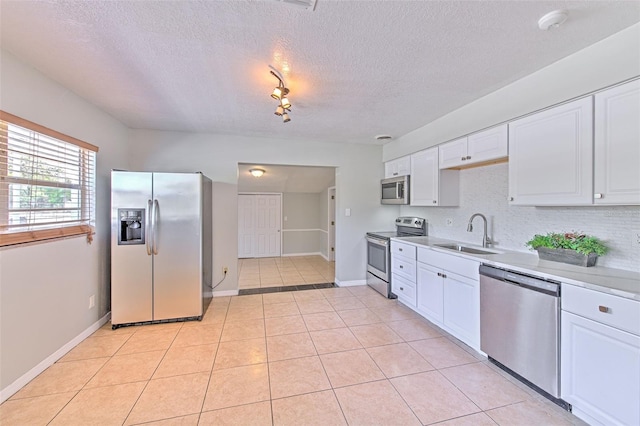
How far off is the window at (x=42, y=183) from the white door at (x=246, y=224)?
4.04m

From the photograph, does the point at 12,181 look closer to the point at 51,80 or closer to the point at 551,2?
the point at 51,80

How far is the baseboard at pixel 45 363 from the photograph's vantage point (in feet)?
5.96

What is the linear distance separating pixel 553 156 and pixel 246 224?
20.1 ft

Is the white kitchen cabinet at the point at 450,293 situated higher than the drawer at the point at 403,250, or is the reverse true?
the drawer at the point at 403,250

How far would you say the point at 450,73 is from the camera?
2.10 meters

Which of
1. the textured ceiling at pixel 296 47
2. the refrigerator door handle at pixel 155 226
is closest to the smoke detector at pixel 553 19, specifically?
the textured ceiling at pixel 296 47

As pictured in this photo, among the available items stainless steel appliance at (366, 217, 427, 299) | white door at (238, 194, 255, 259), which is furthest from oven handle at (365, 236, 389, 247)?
white door at (238, 194, 255, 259)

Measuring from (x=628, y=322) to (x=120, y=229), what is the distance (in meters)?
4.12

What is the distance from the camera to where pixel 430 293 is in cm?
296

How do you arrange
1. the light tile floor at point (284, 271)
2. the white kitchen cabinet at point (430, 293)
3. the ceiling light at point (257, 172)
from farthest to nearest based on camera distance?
1. the ceiling light at point (257, 172)
2. the light tile floor at point (284, 271)
3. the white kitchen cabinet at point (430, 293)

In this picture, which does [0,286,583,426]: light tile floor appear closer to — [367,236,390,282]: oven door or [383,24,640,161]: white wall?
[367,236,390,282]: oven door

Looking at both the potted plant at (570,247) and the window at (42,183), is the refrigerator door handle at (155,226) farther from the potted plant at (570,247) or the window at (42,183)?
the potted plant at (570,247)

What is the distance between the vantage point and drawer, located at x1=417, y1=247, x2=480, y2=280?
2.38 metres

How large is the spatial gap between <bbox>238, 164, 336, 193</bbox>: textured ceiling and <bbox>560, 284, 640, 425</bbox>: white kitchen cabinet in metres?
4.35
